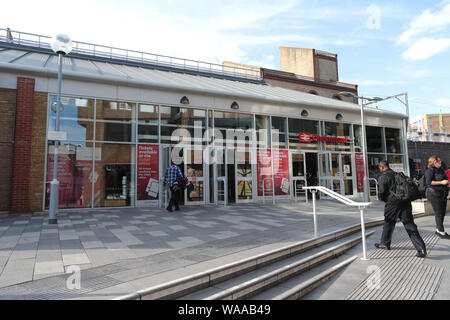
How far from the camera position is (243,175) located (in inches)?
519

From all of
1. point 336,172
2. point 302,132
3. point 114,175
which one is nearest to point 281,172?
point 302,132

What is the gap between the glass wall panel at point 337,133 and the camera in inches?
624

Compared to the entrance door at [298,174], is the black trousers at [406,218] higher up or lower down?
lower down

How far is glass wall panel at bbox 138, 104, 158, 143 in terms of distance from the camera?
38.2 feet

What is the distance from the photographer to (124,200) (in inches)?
433

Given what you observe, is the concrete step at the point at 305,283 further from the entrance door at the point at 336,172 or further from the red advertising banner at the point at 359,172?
the red advertising banner at the point at 359,172

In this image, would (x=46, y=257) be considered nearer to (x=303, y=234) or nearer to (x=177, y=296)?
(x=177, y=296)

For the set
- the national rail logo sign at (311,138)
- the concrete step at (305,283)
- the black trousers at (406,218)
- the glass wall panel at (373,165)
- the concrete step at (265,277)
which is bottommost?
the concrete step at (305,283)

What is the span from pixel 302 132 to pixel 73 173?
36.0ft

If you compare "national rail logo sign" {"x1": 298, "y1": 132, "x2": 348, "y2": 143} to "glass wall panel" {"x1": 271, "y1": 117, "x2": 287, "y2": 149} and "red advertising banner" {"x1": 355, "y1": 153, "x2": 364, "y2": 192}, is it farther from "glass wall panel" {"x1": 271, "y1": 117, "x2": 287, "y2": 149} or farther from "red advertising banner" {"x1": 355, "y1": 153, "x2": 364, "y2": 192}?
"red advertising banner" {"x1": 355, "y1": 153, "x2": 364, "y2": 192}

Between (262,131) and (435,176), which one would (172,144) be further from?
(435,176)

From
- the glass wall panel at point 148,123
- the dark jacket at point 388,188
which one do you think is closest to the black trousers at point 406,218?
the dark jacket at point 388,188

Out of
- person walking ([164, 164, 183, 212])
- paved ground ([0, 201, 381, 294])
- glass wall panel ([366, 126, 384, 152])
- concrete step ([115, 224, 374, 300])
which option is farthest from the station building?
concrete step ([115, 224, 374, 300])

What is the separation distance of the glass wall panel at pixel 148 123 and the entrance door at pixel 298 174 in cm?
705
